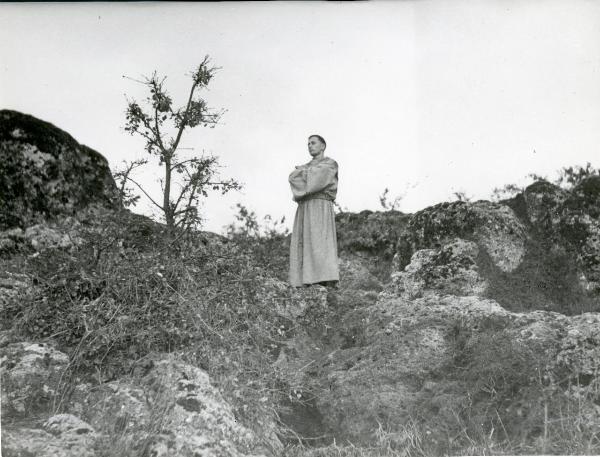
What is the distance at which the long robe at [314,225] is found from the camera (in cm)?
793

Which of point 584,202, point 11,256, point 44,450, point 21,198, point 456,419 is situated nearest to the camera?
point 44,450

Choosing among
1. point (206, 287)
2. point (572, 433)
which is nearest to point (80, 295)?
point (206, 287)

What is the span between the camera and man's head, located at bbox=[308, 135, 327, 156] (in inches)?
326

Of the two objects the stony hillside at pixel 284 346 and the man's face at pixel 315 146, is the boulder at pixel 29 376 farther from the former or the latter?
the man's face at pixel 315 146

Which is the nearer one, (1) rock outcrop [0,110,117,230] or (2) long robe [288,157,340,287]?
(1) rock outcrop [0,110,117,230]

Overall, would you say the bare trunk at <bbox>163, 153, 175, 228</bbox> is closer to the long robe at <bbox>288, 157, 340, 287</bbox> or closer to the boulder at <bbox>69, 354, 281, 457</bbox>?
the long robe at <bbox>288, 157, 340, 287</bbox>

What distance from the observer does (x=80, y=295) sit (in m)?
5.91

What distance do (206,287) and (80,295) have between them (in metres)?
1.15

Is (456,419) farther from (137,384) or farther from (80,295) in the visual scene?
(80,295)

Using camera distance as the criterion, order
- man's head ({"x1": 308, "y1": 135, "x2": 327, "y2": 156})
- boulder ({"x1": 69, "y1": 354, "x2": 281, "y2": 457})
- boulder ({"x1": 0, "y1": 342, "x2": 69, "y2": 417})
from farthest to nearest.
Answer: man's head ({"x1": 308, "y1": 135, "x2": 327, "y2": 156}), boulder ({"x1": 0, "y1": 342, "x2": 69, "y2": 417}), boulder ({"x1": 69, "y1": 354, "x2": 281, "y2": 457})

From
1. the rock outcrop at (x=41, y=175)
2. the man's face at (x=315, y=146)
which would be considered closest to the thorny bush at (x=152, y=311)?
the rock outcrop at (x=41, y=175)

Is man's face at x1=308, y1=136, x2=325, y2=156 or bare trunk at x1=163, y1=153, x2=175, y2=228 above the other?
man's face at x1=308, y1=136, x2=325, y2=156

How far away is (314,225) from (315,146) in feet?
3.38

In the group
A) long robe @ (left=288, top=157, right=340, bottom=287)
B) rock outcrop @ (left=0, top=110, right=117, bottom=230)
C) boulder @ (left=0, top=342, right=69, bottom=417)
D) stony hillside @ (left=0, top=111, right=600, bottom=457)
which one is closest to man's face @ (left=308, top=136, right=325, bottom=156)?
long robe @ (left=288, top=157, right=340, bottom=287)
